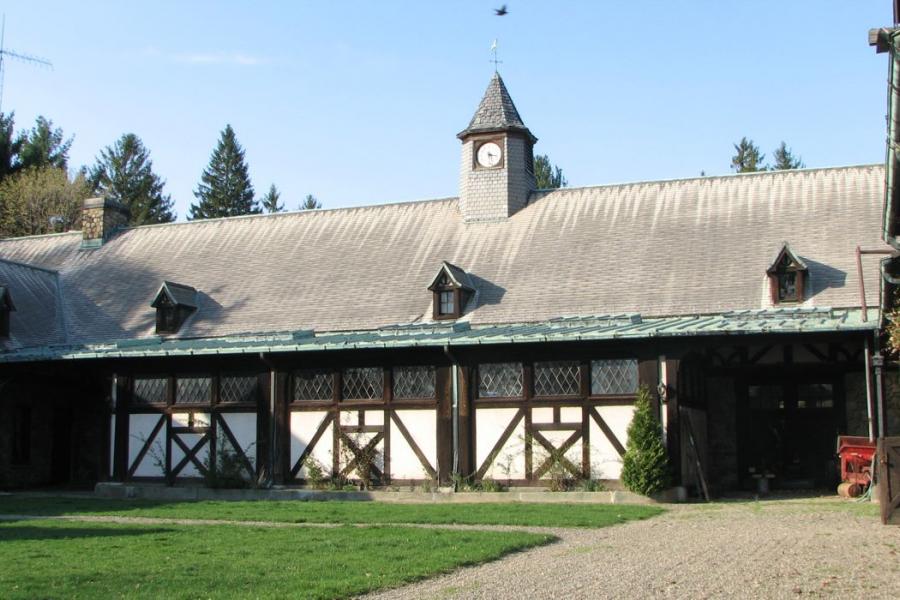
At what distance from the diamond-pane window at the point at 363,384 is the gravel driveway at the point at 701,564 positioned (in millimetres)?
7698

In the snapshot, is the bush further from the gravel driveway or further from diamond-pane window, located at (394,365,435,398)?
diamond-pane window, located at (394,365,435,398)

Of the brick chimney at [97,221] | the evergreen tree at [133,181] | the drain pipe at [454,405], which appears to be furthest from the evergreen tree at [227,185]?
the drain pipe at [454,405]

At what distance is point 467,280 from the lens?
78.5 feet

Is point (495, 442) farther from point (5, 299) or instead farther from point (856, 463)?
point (5, 299)

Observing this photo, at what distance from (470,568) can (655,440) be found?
897cm

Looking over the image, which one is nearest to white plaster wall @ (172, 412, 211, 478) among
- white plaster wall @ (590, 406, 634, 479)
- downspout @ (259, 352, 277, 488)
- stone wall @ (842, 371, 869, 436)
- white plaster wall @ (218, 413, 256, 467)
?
white plaster wall @ (218, 413, 256, 467)

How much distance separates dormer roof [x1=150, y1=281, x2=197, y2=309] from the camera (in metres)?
25.5

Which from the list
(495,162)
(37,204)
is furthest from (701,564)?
(37,204)

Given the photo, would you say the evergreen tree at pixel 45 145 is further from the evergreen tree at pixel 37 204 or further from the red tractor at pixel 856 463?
the red tractor at pixel 856 463

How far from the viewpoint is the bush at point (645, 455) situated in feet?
60.5

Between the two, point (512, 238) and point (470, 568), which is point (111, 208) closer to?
point (512, 238)

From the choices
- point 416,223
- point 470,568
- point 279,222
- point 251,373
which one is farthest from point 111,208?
point 470,568

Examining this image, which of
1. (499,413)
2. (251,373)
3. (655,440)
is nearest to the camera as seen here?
(655,440)

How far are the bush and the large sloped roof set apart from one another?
11.7ft
